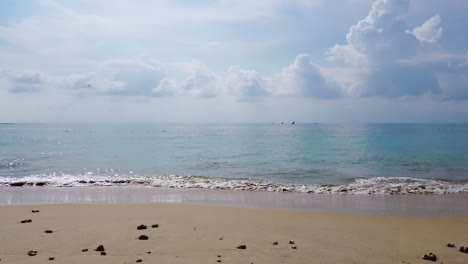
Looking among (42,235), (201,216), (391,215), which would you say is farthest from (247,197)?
(42,235)

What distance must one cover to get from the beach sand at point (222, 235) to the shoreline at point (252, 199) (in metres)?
1.43

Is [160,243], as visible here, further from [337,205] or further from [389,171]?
[389,171]

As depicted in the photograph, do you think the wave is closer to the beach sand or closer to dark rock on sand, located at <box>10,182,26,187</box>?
dark rock on sand, located at <box>10,182,26,187</box>

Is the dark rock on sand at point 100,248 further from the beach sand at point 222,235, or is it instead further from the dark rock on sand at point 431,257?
the dark rock on sand at point 431,257

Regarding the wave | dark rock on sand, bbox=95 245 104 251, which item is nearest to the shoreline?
the wave

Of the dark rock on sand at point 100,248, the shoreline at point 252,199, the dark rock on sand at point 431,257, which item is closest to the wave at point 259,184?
the shoreline at point 252,199

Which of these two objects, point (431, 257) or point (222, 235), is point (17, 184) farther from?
point (431, 257)

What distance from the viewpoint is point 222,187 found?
789 inches

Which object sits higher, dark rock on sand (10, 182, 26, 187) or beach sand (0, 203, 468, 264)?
beach sand (0, 203, 468, 264)

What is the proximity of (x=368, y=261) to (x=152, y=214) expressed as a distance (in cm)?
730

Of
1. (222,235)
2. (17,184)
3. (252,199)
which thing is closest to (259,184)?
(252,199)

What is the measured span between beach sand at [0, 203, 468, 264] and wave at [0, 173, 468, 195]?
6.09 metres

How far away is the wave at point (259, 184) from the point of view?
1881cm

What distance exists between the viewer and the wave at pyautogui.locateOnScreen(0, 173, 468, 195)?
1881 cm
